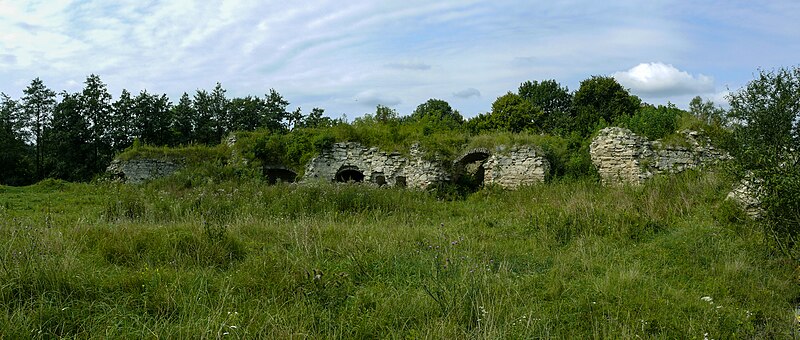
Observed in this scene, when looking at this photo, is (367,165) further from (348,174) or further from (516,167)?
(516,167)

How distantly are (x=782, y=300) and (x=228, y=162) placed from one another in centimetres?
1735

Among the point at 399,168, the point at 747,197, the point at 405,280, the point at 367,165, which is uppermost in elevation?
the point at 367,165

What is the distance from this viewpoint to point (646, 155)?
15039 mm

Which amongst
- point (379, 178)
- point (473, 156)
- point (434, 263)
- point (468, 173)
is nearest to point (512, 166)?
point (473, 156)

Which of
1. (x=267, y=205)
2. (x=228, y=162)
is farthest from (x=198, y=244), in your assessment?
(x=228, y=162)

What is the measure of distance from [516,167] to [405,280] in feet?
38.3

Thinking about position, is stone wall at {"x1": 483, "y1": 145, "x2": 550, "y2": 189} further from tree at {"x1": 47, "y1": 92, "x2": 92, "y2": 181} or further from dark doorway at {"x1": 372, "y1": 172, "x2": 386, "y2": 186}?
tree at {"x1": 47, "y1": 92, "x2": 92, "y2": 181}

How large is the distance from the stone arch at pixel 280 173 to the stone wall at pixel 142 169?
351 centimetres

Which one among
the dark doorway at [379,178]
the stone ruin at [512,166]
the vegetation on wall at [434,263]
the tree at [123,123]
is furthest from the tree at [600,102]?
the tree at [123,123]

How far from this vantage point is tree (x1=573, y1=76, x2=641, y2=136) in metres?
32.8

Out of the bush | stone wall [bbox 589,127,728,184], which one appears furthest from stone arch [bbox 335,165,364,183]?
the bush

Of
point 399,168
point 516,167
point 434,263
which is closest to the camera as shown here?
point 434,263

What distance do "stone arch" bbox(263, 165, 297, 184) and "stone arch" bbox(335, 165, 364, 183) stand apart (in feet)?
5.49

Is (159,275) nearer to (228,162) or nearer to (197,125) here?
(228,162)
